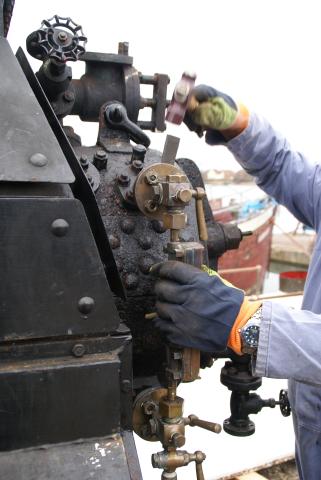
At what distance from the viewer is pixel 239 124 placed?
6.15ft

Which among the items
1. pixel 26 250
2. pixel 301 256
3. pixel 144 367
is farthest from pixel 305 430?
pixel 301 256

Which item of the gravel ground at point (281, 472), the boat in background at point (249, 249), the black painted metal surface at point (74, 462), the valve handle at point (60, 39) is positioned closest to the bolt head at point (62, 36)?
the valve handle at point (60, 39)

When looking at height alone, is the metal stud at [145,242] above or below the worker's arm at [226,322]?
above

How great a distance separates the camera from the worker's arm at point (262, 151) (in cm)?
171

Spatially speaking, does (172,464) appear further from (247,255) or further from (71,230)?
(247,255)

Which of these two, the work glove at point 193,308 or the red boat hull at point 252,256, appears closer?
the work glove at point 193,308

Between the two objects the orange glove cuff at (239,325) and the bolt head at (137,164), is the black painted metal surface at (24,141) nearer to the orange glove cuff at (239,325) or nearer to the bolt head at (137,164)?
the bolt head at (137,164)

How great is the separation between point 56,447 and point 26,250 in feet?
1.29

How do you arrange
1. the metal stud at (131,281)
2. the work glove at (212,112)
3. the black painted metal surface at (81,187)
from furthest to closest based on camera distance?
the work glove at (212,112), the metal stud at (131,281), the black painted metal surface at (81,187)

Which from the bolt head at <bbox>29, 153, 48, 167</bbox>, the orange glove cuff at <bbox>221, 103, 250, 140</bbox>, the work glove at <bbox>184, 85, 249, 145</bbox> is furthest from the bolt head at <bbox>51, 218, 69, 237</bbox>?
Result: the orange glove cuff at <bbox>221, 103, 250, 140</bbox>

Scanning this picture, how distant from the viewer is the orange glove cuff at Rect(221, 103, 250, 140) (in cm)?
185

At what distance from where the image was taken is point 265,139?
6.62 feet

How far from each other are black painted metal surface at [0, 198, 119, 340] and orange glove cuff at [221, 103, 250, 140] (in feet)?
3.35

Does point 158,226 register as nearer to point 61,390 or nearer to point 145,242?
point 145,242
